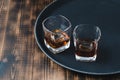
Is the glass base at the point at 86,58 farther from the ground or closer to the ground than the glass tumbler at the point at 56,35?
closer to the ground

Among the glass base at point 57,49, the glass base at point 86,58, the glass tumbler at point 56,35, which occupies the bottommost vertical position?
the glass base at point 86,58

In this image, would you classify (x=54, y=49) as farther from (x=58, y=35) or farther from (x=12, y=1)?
(x=12, y=1)

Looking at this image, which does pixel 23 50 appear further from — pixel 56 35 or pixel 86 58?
pixel 86 58

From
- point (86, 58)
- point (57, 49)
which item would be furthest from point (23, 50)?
point (86, 58)
